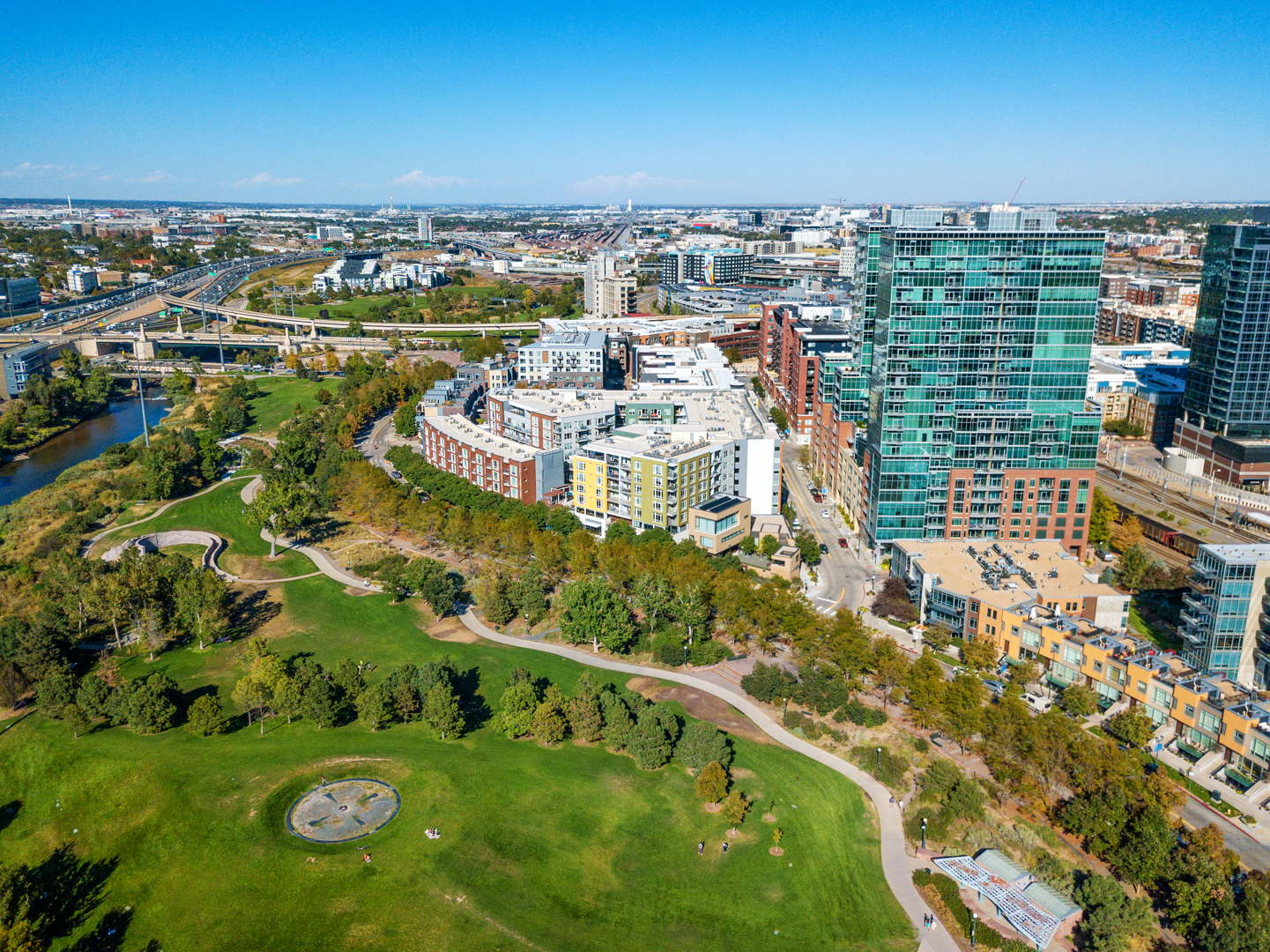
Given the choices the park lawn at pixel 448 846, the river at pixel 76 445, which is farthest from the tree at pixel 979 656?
the river at pixel 76 445

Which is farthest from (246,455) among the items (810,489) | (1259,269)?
(1259,269)

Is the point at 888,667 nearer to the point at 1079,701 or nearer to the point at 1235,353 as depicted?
the point at 1079,701

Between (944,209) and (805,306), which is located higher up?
(944,209)

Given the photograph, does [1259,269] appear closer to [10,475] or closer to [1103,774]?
[1103,774]

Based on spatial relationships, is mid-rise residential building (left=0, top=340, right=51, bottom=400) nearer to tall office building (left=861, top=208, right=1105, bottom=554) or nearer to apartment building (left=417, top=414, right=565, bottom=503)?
apartment building (left=417, top=414, right=565, bottom=503)

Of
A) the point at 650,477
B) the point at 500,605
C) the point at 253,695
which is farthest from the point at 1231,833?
the point at 253,695

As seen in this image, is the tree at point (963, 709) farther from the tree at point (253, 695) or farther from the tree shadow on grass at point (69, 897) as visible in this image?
the tree shadow on grass at point (69, 897)

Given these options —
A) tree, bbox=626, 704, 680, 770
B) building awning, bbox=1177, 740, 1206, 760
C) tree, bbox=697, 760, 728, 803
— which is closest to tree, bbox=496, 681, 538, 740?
tree, bbox=626, 704, 680, 770
